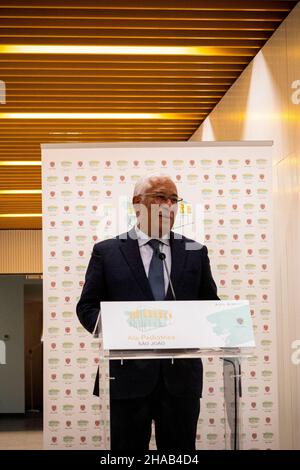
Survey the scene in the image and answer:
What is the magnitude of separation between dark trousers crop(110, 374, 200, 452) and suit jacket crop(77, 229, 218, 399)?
0.03m

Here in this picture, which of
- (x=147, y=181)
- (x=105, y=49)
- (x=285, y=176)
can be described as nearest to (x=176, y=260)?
(x=147, y=181)

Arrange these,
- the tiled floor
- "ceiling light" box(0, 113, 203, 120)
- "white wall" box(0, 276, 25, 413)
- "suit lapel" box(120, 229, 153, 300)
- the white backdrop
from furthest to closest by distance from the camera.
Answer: the tiled floor, "ceiling light" box(0, 113, 203, 120), "white wall" box(0, 276, 25, 413), the white backdrop, "suit lapel" box(120, 229, 153, 300)

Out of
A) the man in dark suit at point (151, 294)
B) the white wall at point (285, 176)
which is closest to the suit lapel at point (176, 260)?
the man in dark suit at point (151, 294)

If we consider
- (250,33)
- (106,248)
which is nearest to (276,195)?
(250,33)

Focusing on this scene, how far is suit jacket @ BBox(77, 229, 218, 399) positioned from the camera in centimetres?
325

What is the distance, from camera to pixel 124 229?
5.50 metres

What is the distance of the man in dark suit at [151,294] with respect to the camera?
3230 millimetres

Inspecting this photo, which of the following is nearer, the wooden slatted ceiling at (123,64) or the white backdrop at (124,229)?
the white backdrop at (124,229)

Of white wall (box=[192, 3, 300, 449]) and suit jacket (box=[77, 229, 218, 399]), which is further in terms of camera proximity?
white wall (box=[192, 3, 300, 449])

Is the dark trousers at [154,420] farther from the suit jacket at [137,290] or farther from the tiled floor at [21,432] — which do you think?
the tiled floor at [21,432]

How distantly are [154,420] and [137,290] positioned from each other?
1.86ft

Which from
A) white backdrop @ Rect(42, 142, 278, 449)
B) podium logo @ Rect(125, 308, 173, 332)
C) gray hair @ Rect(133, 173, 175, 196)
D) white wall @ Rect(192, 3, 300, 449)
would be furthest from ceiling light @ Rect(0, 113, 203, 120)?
podium logo @ Rect(125, 308, 173, 332)

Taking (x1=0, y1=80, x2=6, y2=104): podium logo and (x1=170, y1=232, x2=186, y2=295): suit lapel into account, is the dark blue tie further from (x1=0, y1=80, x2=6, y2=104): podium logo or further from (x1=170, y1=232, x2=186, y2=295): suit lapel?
(x1=0, y1=80, x2=6, y2=104): podium logo

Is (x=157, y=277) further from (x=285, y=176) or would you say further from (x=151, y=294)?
(x=285, y=176)
